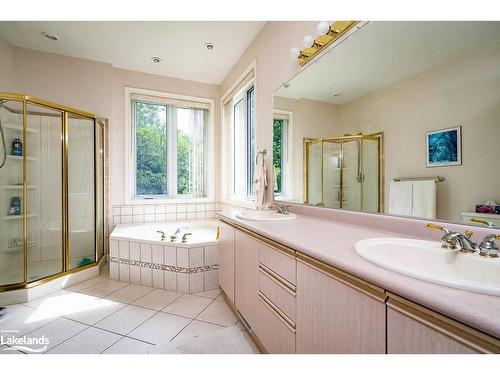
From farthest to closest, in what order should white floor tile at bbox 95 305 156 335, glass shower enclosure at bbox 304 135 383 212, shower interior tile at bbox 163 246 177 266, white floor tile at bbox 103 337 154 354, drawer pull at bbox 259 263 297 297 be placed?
1. shower interior tile at bbox 163 246 177 266
2. white floor tile at bbox 95 305 156 335
3. white floor tile at bbox 103 337 154 354
4. glass shower enclosure at bbox 304 135 383 212
5. drawer pull at bbox 259 263 297 297

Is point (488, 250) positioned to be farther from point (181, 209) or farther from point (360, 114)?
point (181, 209)

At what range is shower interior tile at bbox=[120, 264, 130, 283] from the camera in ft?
7.75

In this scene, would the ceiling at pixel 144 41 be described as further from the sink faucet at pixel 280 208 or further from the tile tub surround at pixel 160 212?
the tile tub surround at pixel 160 212

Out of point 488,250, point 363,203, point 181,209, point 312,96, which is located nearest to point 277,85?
point 312,96

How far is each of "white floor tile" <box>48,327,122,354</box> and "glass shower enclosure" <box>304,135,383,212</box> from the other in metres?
1.62

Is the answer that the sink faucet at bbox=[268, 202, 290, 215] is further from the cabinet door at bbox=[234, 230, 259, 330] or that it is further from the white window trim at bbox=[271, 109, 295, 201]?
the cabinet door at bbox=[234, 230, 259, 330]

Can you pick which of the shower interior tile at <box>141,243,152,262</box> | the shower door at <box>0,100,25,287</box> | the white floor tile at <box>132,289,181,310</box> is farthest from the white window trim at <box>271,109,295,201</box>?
the shower door at <box>0,100,25,287</box>

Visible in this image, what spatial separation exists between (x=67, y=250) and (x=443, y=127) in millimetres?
3135

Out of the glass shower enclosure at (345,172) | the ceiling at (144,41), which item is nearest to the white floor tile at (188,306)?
the glass shower enclosure at (345,172)

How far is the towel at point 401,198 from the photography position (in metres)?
1.06

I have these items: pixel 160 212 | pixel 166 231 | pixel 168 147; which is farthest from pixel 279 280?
pixel 168 147

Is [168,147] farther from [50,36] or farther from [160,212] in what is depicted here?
[50,36]
